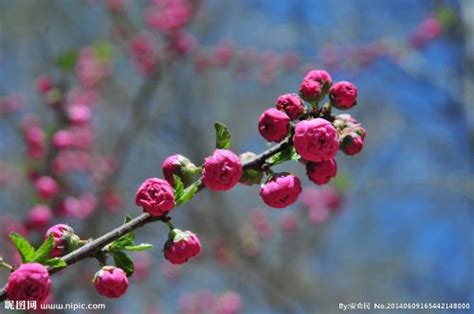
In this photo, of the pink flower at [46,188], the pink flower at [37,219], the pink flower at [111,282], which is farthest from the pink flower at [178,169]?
the pink flower at [46,188]

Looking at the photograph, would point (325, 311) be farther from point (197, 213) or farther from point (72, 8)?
point (72, 8)

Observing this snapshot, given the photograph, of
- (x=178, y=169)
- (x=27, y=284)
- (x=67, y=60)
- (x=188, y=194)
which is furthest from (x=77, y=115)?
(x=27, y=284)

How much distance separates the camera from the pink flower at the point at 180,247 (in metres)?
1.38

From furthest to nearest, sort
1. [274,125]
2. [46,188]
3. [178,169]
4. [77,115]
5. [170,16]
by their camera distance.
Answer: [170,16] → [77,115] → [46,188] → [178,169] → [274,125]

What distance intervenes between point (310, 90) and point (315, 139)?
0.22 metres

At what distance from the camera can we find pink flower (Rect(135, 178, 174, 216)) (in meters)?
1.26

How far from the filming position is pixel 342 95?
1.42 m

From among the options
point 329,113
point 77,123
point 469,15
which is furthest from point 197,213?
point 329,113

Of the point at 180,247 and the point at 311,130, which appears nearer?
the point at 311,130

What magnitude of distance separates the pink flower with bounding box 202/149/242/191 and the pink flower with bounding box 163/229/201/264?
0.49 ft

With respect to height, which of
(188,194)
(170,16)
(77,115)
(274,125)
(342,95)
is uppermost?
(170,16)

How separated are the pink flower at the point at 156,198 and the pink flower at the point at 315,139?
0.29 meters

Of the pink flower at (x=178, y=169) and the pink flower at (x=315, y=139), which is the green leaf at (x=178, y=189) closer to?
the pink flower at (x=178, y=169)

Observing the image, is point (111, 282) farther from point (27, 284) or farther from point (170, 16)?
point (170, 16)
